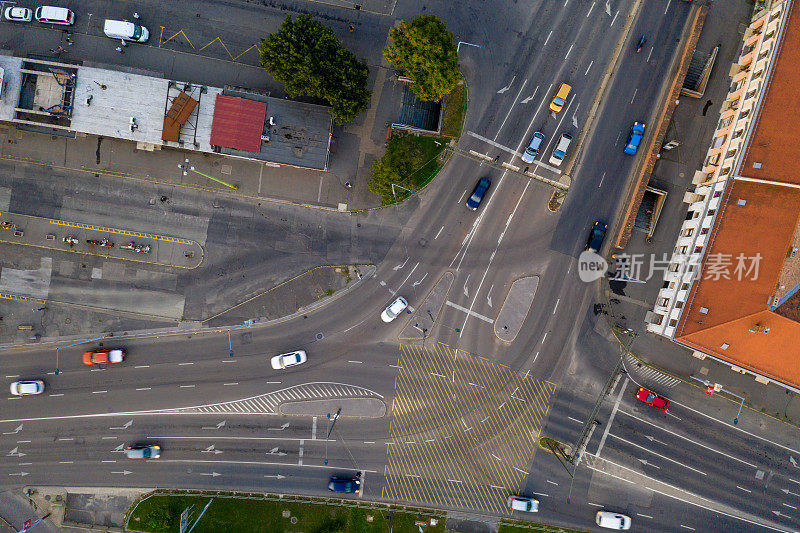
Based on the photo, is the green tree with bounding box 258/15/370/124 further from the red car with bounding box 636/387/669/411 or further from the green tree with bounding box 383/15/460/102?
the red car with bounding box 636/387/669/411

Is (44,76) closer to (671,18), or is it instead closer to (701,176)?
(671,18)

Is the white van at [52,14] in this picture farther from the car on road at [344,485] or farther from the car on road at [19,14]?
the car on road at [344,485]

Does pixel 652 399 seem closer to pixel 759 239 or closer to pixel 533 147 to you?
pixel 759 239

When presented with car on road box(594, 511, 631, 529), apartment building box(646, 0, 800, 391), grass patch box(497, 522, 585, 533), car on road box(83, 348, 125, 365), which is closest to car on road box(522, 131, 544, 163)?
apartment building box(646, 0, 800, 391)

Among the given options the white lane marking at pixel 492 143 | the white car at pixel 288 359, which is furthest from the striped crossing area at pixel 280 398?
the white lane marking at pixel 492 143

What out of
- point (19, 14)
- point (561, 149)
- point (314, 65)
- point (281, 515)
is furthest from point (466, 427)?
point (19, 14)
